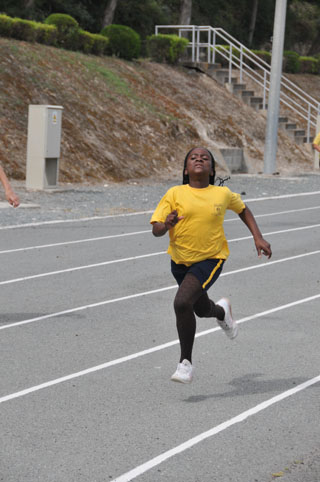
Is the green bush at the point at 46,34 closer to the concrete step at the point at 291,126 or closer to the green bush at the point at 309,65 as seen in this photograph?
the concrete step at the point at 291,126

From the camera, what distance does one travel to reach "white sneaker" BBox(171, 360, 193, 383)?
5867mm

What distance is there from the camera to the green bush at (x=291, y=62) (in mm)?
47312

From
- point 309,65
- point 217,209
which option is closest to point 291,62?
point 309,65

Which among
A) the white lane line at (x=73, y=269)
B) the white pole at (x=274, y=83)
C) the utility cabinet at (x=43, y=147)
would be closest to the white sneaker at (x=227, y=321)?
the white lane line at (x=73, y=269)

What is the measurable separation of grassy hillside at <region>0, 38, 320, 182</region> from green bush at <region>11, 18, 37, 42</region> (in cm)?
40

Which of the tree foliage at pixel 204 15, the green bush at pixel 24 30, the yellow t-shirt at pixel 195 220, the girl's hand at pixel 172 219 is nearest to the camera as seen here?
the girl's hand at pixel 172 219

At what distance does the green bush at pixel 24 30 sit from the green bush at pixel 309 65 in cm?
2323

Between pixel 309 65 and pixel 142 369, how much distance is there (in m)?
46.0

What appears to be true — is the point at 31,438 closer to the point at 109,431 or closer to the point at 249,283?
the point at 109,431

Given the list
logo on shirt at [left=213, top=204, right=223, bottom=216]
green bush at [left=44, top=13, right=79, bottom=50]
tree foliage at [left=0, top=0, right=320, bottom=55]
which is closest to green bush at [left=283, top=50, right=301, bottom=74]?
tree foliage at [left=0, top=0, right=320, bottom=55]

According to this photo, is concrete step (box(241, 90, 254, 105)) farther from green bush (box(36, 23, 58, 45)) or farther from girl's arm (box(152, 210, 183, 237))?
girl's arm (box(152, 210, 183, 237))

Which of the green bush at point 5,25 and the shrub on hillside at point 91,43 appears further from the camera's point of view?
the shrub on hillside at point 91,43

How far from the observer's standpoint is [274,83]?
2828 cm

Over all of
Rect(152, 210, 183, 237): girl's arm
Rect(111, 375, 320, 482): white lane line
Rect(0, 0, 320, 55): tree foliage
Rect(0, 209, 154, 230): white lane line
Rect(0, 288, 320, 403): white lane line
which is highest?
Rect(0, 0, 320, 55): tree foliage
